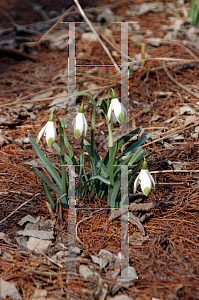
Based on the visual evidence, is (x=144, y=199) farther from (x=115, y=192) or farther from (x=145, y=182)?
(x=145, y=182)

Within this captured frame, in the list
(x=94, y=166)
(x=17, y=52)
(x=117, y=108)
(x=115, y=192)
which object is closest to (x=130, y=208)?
(x=115, y=192)

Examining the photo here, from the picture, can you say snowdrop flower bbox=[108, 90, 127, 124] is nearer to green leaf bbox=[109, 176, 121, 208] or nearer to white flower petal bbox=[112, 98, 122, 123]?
white flower petal bbox=[112, 98, 122, 123]

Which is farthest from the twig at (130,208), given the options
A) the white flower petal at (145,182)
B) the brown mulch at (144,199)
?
the white flower petal at (145,182)

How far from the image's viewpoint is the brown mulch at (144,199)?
1283 millimetres

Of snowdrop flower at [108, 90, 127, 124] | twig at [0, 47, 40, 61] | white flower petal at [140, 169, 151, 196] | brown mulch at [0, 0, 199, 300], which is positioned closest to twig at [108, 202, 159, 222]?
brown mulch at [0, 0, 199, 300]

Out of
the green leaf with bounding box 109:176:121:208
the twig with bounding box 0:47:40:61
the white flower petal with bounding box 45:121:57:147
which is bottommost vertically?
the green leaf with bounding box 109:176:121:208

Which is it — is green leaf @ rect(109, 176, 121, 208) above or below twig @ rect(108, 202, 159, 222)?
above

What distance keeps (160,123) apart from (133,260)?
147 cm

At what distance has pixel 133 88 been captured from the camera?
303 cm

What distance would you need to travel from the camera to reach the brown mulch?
1283 mm

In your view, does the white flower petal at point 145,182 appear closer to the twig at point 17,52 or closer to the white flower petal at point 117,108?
the white flower petal at point 117,108

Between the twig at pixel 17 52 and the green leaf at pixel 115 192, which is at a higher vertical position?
the twig at pixel 17 52

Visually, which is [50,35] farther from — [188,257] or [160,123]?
[188,257]

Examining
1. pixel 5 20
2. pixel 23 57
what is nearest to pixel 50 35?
pixel 23 57
